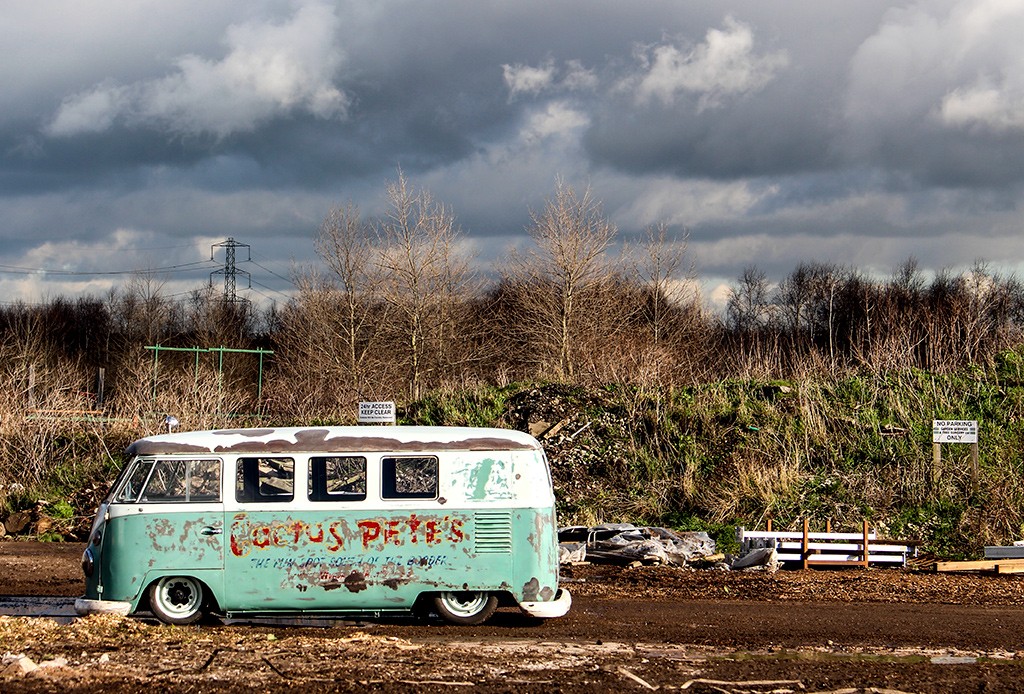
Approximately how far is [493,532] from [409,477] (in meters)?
1.18

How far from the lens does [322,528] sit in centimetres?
1310

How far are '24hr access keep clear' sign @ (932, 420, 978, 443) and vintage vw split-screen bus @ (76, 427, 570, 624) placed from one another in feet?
41.4

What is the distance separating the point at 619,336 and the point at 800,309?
168ft

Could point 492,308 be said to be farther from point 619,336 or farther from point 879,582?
point 879,582

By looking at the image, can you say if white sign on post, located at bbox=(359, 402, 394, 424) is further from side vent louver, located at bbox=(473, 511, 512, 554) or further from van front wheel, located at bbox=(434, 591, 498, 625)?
side vent louver, located at bbox=(473, 511, 512, 554)

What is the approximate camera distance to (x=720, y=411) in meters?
29.1

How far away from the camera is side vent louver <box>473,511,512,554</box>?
521 inches

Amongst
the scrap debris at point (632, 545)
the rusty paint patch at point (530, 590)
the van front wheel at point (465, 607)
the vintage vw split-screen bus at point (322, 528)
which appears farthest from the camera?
the scrap debris at point (632, 545)

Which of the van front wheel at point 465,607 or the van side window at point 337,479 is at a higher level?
the van side window at point 337,479

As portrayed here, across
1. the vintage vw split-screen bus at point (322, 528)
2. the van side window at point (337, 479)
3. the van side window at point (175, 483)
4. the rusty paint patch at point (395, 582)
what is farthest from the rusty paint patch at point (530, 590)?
the van side window at point (175, 483)

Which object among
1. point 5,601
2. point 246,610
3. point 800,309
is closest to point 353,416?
point 5,601

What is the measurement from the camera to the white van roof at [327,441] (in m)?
13.2

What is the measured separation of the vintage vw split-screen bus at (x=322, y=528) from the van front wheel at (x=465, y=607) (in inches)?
0.5

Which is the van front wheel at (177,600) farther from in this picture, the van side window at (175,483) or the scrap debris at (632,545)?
the scrap debris at (632,545)
